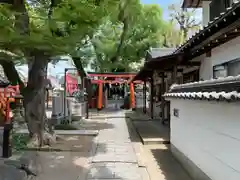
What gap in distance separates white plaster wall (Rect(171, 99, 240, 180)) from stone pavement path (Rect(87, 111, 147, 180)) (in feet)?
4.31

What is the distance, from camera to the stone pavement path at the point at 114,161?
6969mm

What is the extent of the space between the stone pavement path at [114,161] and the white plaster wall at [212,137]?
51.8 inches

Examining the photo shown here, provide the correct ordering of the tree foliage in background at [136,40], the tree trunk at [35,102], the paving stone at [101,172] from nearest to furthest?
→ the paving stone at [101,172]
the tree trunk at [35,102]
the tree foliage in background at [136,40]

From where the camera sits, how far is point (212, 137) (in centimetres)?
560

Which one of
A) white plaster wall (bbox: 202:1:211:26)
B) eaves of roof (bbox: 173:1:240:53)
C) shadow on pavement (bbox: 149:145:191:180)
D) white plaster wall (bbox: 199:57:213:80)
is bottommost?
shadow on pavement (bbox: 149:145:191:180)

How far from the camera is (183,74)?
14.9 meters

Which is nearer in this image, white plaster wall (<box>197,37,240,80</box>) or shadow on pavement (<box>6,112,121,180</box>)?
shadow on pavement (<box>6,112,121,180</box>)

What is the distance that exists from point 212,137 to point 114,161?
3306 mm

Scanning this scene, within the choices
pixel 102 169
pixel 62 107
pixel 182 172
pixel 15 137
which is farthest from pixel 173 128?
pixel 62 107

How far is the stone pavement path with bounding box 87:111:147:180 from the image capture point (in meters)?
6.97

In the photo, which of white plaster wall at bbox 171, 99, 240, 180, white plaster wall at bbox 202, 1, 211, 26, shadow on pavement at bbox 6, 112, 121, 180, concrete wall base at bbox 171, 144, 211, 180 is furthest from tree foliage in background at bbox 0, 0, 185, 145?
concrete wall base at bbox 171, 144, 211, 180

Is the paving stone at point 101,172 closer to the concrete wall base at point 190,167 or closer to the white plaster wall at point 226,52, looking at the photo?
the concrete wall base at point 190,167

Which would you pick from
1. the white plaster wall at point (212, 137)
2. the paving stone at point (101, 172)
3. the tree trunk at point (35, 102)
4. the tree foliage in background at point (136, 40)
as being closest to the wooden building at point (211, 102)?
the white plaster wall at point (212, 137)

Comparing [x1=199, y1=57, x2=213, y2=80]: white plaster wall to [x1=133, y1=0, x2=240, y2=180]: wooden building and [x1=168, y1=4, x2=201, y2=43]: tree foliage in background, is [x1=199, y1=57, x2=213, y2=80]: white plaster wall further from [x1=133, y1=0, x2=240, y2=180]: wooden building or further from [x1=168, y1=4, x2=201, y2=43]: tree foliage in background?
[x1=168, y1=4, x2=201, y2=43]: tree foliage in background
